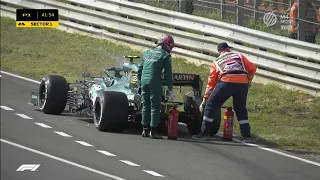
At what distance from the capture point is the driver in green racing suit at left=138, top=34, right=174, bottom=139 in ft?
49.5

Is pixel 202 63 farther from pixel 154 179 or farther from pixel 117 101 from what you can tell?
pixel 154 179

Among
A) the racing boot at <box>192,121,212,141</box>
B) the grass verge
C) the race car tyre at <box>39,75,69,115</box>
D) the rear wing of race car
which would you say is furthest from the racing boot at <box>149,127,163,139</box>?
the race car tyre at <box>39,75,69,115</box>

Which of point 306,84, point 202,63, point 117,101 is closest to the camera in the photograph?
point 117,101

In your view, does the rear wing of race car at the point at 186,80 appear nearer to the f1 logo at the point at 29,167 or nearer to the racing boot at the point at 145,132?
the racing boot at the point at 145,132

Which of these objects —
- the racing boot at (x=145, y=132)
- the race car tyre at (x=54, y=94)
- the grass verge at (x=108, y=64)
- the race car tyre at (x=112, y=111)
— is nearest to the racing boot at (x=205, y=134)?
the racing boot at (x=145, y=132)

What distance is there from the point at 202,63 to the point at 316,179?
991 centimetres

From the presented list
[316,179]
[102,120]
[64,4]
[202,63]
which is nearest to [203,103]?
[102,120]

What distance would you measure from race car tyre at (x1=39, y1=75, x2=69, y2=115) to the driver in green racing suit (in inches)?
77.7

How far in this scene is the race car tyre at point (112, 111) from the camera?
598 inches

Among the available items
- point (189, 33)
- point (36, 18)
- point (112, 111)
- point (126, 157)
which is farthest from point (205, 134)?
point (36, 18)

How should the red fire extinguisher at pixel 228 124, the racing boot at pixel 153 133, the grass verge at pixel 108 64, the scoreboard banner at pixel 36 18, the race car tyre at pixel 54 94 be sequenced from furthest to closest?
the scoreboard banner at pixel 36 18 → the grass verge at pixel 108 64 → the race car tyre at pixel 54 94 → the red fire extinguisher at pixel 228 124 → the racing boot at pixel 153 133

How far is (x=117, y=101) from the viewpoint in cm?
1520

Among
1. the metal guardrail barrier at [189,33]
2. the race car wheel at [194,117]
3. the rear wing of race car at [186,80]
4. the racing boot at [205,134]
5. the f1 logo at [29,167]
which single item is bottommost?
the f1 logo at [29,167]

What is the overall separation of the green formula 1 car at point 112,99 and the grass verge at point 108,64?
1.45 metres
